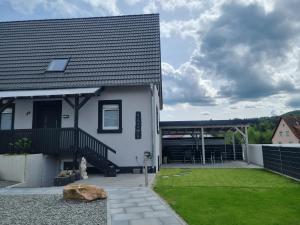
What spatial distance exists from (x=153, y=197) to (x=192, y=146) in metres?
16.9

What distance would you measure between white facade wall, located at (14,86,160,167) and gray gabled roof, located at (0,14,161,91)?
800 millimetres

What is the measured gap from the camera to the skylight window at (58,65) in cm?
1519

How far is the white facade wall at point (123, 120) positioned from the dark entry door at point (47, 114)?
30 centimetres

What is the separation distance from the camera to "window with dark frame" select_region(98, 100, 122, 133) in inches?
550

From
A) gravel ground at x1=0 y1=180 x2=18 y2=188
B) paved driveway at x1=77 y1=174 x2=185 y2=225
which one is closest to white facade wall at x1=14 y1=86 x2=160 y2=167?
gravel ground at x1=0 y1=180 x2=18 y2=188

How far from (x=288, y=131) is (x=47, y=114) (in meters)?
44.5

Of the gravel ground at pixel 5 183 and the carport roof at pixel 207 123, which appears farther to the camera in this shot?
the carport roof at pixel 207 123

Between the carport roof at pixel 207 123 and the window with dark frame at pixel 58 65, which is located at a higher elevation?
the window with dark frame at pixel 58 65

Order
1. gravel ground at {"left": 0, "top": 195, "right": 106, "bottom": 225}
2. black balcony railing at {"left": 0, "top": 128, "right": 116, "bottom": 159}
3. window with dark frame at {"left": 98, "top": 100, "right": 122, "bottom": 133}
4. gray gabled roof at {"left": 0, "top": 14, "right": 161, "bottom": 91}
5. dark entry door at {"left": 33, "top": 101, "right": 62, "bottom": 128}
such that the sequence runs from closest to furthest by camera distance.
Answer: gravel ground at {"left": 0, "top": 195, "right": 106, "bottom": 225} → black balcony railing at {"left": 0, "top": 128, "right": 116, "bottom": 159} → window with dark frame at {"left": 98, "top": 100, "right": 122, "bottom": 133} → gray gabled roof at {"left": 0, "top": 14, "right": 161, "bottom": 91} → dark entry door at {"left": 33, "top": 101, "right": 62, "bottom": 128}

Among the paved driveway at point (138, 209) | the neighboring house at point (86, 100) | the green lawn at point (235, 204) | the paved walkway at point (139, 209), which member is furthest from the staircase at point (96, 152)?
the paved walkway at point (139, 209)

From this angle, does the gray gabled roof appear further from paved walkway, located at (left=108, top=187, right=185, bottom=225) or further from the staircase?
paved walkway, located at (left=108, top=187, right=185, bottom=225)

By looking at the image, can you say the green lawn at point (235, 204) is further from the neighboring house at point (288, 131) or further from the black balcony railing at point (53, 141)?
the neighboring house at point (288, 131)

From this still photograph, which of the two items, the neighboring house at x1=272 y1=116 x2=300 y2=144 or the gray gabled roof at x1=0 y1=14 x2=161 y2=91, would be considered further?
the neighboring house at x1=272 y1=116 x2=300 y2=144

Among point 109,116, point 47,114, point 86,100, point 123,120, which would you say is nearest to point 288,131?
point 123,120
